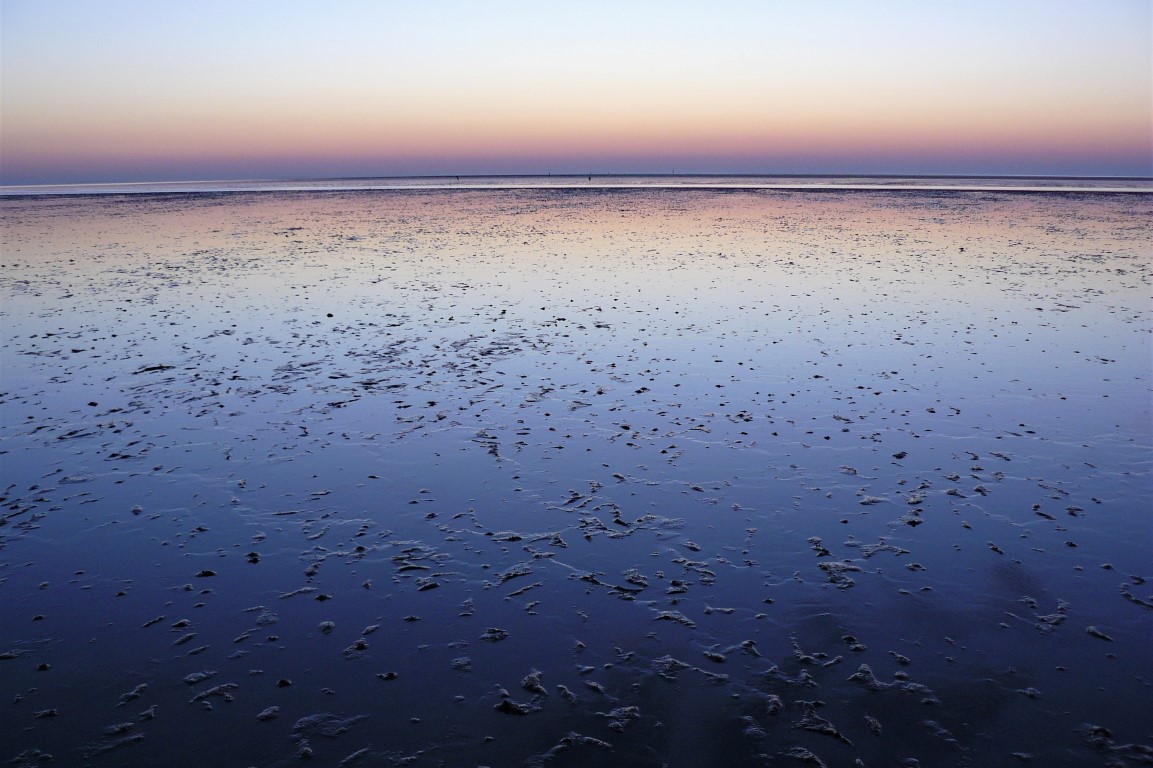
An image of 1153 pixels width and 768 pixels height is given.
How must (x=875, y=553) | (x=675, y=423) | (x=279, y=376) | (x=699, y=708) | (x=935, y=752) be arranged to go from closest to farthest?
(x=935, y=752), (x=699, y=708), (x=875, y=553), (x=675, y=423), (x=279, y=376)

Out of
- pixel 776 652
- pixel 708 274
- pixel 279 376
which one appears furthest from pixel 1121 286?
pixel 279 376

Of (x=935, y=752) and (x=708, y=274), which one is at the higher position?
(x=708, y=274)

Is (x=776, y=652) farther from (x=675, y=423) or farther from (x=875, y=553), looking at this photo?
(x=675, y=423)

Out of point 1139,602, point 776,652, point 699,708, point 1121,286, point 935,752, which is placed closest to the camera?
point 935,752

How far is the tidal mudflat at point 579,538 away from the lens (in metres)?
7.32

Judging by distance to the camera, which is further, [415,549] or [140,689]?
[415,549]

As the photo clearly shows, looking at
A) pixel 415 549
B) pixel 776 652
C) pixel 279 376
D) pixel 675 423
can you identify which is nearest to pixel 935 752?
pixel 776 652

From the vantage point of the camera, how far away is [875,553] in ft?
34.4

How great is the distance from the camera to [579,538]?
11086mm

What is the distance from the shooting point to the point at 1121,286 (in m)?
31.0

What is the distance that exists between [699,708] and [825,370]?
13687mm

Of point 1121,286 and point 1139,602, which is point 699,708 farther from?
point 1121,286

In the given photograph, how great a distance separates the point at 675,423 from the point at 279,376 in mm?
10885

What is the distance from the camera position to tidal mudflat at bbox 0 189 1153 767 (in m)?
7.32
